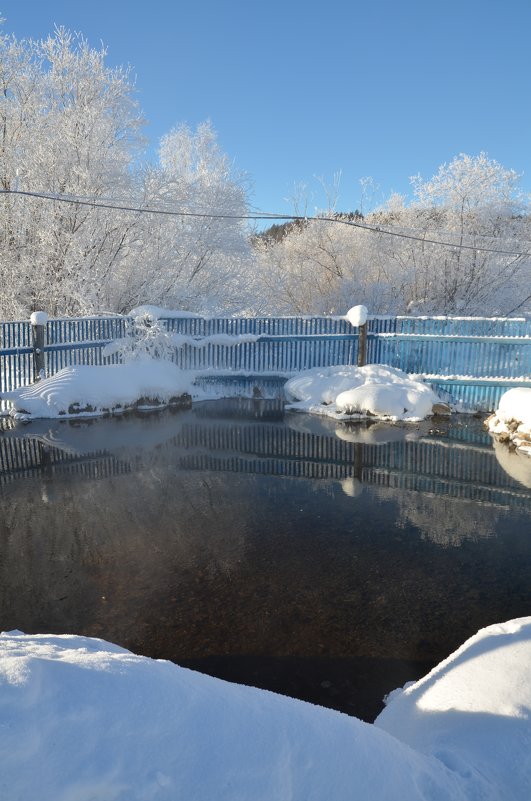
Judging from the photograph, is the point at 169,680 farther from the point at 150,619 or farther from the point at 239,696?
the point at 150,619

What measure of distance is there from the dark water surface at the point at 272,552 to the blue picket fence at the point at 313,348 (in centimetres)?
292

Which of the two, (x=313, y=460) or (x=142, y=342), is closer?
(x=313, y=460)

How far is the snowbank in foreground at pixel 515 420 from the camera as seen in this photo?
9180 millimetres

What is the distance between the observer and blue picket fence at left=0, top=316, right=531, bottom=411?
11.3 m

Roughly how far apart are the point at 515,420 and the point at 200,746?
907cm

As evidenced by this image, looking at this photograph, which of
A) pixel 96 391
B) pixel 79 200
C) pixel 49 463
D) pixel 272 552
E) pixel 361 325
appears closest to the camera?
pixel 272 552

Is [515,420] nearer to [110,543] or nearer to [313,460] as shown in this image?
[313,460]

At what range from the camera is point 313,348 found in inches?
516

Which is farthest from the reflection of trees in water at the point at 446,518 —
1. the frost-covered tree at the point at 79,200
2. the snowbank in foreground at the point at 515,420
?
the frost-covered tree at the point at 79,200

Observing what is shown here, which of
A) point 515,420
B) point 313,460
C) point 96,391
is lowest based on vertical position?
point 313,460

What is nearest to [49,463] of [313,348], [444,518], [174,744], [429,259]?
[444,518]

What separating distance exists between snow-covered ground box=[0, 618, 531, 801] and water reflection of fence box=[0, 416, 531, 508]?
187 inches

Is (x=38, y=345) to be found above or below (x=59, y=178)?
below

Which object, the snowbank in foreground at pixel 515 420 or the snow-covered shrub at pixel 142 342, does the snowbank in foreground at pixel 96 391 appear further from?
the snowbank in foreground at pixel 515 420
